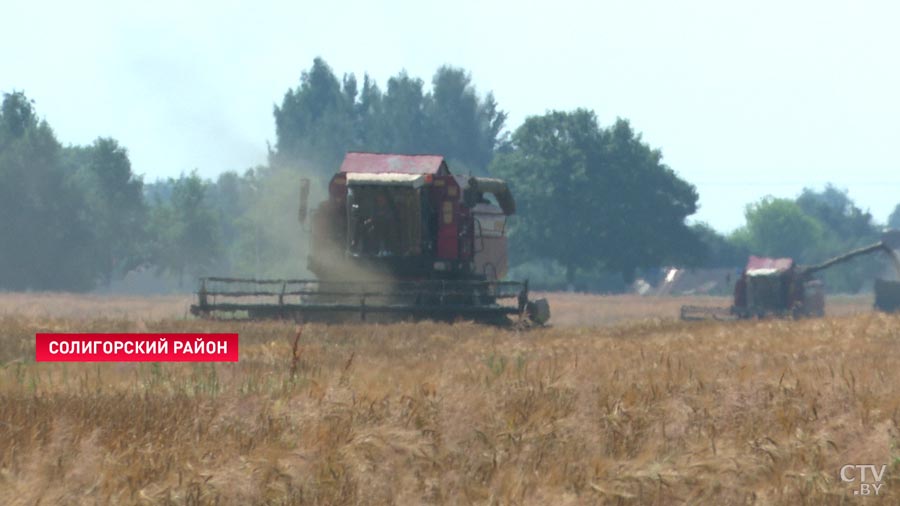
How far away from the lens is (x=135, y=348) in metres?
18.1

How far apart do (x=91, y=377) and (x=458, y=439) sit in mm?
5620

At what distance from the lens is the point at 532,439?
9.06 metres

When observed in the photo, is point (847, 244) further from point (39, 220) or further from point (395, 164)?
point (395, 164)

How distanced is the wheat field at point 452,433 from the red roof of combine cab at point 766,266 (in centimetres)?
4000

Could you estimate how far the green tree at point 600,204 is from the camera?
9469 centimetres

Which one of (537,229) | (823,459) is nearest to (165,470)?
(823,459)

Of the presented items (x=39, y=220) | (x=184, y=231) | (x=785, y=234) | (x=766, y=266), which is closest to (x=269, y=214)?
(x=184, y=231)

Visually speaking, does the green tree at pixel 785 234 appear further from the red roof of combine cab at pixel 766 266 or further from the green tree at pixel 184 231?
the red roof of combine cab at pixel 766 266

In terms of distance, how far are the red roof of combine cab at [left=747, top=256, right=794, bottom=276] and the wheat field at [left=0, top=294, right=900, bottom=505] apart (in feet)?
131

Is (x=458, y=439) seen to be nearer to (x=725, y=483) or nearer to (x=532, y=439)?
(x=532, y=439)

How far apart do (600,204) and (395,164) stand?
64.5 m

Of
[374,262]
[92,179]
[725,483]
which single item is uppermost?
[92,179]

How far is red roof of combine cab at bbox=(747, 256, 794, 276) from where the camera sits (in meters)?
54.8

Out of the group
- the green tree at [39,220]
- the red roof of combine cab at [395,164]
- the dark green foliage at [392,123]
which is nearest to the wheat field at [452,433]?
the red roof of combine cab at [395,164]
